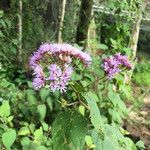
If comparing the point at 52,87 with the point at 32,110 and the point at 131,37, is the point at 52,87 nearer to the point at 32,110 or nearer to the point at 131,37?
the point at 32,110

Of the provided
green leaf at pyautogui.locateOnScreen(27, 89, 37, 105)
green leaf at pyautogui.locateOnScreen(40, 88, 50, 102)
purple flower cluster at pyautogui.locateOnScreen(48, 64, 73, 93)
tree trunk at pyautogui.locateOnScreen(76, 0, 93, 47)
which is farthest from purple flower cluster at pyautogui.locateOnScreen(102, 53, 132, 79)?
tree trunk at pyautogui.locateOnScreen(76, 0, 93, 47)

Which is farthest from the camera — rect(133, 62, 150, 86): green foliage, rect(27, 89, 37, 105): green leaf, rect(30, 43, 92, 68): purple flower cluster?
rect(133, 62, 150, 86): green foliage

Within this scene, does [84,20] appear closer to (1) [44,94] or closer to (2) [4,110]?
(1) [44,94]

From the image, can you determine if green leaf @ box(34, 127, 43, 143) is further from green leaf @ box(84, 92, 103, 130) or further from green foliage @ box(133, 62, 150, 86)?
green foliage @ box(133, 62, 150, 86)

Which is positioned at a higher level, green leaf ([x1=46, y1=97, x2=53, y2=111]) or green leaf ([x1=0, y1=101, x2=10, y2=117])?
green leaf ([x1=0, y1=101, x2=10, y2=117])

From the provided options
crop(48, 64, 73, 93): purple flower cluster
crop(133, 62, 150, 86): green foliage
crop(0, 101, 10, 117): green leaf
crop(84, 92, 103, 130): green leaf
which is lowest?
crop(133, 62, 150, 86): green foliage
